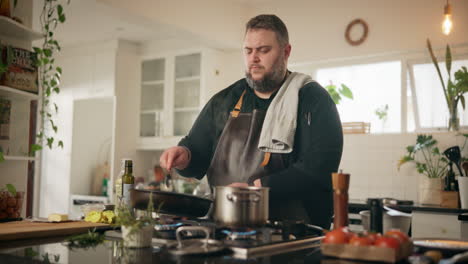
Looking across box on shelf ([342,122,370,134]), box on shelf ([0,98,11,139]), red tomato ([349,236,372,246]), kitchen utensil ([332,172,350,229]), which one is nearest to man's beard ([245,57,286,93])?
kitchen utensil ([332,172,350,229])

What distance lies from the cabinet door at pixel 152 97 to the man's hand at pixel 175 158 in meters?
3.91

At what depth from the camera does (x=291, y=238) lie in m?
1.54

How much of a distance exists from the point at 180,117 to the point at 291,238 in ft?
14.7

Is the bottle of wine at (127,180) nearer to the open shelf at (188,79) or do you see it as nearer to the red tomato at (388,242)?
the red tomato at (388,242)

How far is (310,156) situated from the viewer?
200cm

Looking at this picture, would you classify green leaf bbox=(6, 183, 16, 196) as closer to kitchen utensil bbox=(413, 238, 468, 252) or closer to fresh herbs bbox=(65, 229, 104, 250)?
fresh herbs bbox=(65, 229, 104, 250)

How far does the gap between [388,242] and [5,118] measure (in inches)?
103

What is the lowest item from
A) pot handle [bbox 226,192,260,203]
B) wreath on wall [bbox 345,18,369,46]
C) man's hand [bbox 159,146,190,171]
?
pot handle [bbox 226,192,260,203]

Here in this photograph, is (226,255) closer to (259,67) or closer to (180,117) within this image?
(259,67)

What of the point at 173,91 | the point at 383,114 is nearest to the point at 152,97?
the point at 173,91

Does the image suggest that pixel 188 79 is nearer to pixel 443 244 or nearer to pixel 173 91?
pixel 173 91

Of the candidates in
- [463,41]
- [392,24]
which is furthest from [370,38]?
[463,41]

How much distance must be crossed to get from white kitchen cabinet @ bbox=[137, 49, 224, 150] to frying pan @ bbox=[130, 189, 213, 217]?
3.98 m

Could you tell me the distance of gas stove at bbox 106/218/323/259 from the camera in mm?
1341
